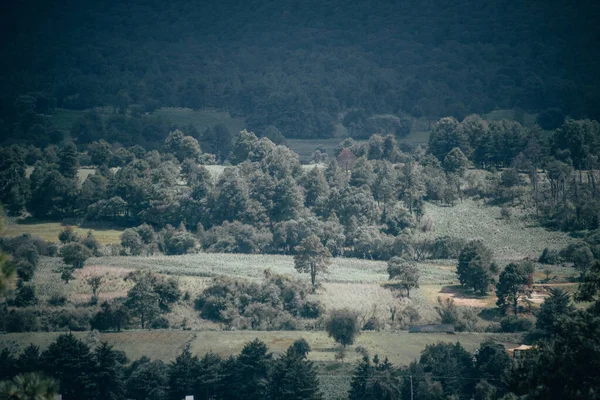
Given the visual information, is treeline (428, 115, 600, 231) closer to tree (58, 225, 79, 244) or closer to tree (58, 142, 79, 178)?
tree (58, 142, 79, 178)

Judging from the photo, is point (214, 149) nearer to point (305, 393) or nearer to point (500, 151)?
point (500, 151)

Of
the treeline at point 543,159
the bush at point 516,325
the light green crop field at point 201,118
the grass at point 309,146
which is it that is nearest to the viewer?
the bush at point 516,325

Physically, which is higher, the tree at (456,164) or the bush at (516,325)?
the tree at (456,164)

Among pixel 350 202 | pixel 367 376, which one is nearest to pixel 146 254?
pixel 350 202

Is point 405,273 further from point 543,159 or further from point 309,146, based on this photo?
point 309,146

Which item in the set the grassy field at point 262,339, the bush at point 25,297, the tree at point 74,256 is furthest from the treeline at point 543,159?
the bush at point 25,297

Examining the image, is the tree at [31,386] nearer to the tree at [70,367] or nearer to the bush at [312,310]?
the tree at [70,367]
